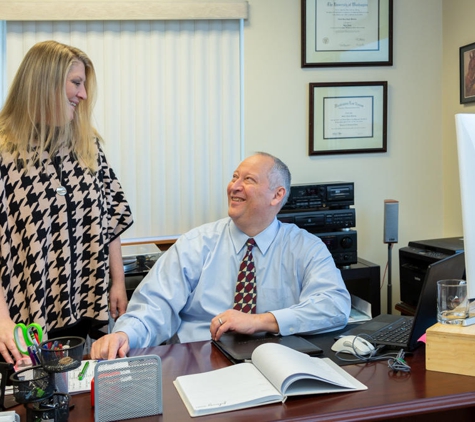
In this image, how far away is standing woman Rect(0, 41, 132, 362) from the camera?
6.46 feet

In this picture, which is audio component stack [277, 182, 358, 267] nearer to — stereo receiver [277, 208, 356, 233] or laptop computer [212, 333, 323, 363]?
stereo receiver [277, 208, 356, 233]

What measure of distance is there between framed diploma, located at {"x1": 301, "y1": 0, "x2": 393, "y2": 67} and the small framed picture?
403 millimetres

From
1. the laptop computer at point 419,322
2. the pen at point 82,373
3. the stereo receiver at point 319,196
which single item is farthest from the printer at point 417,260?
the pen at point 82,373

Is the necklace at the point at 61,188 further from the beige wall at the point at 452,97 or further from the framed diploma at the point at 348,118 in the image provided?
the beige wall at the point at 452,97

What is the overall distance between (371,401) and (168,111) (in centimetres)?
237

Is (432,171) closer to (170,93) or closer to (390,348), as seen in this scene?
(170,93)

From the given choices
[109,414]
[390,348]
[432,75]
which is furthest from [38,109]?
[432,75]

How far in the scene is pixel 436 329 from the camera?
156 cm

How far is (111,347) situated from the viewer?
164 cm

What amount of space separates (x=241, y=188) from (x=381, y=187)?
1.73 meters

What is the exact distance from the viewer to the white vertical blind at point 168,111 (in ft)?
10.8

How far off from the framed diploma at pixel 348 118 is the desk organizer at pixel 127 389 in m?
2.46

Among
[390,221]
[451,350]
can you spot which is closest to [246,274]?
[451,350]

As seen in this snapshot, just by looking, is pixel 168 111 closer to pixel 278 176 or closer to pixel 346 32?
pixel 346 32
